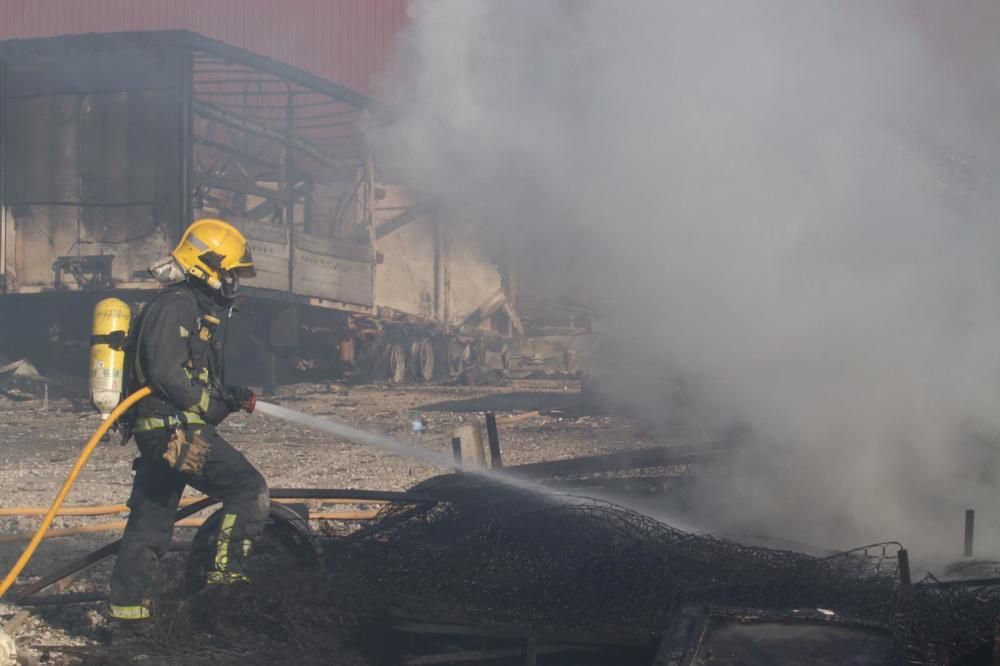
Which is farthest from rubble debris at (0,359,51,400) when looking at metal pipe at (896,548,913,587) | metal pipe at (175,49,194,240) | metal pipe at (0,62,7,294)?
metal pipe at (896,548,913,587)

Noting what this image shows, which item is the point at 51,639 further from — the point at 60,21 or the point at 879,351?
the point at 60,21

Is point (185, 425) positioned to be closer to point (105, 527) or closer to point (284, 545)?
point (284, 545)

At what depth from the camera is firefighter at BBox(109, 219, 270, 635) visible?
161 inches

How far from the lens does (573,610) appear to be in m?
4.05

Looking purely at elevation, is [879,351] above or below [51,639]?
above

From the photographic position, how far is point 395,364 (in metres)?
18.7

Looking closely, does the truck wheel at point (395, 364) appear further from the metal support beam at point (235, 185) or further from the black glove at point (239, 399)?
the black glove at point (239, 399)

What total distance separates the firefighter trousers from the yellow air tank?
0.20 metres

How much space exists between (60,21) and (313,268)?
12.5 meters

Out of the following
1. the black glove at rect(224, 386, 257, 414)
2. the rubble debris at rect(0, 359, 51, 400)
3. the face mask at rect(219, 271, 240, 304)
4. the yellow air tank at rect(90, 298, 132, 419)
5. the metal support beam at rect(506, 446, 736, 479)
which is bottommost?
the metal support beam at rect(506, 446, 736, 479)

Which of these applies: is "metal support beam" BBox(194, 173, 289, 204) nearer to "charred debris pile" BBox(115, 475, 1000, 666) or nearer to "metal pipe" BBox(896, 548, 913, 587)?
"charred debris pile" BBox(115, 475, 1000, 666)

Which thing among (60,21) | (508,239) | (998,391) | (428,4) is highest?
(60,21)

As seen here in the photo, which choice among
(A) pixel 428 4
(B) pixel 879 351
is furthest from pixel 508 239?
(B) pixel 879 351

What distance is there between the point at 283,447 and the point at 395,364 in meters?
8.67
